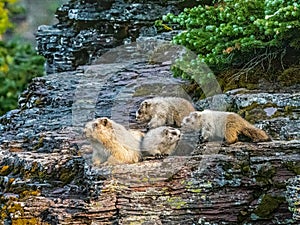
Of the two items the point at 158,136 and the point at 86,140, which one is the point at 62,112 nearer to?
the point at 86,140

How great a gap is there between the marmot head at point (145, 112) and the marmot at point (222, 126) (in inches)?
31.7

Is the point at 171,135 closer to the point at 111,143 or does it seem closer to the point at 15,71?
the point at 111,143

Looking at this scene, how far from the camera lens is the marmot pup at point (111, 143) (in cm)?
615

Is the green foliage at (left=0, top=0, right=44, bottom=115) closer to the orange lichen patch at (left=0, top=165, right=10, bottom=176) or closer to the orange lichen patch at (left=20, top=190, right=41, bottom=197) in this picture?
the orange lichen patch at (left=0, top=165, right=10, bottom=176)

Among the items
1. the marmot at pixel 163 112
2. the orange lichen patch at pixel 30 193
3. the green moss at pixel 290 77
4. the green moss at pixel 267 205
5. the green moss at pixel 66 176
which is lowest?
the green moss at pixel 267 205

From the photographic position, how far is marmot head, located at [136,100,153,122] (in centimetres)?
747

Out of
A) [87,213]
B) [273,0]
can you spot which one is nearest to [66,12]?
[273,0]

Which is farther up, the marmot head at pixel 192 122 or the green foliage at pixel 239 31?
the green foliage at pixel 239 31

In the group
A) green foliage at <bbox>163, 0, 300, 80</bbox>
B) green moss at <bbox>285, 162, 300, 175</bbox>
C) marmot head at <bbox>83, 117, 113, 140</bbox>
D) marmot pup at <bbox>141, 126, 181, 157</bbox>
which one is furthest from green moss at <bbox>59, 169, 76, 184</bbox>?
green foliage at <bbox>163, 0, 300, 80</bbox>

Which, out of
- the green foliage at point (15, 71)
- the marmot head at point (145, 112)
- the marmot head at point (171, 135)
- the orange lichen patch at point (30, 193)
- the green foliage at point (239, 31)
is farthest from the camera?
the green foliage at point (15, 71)

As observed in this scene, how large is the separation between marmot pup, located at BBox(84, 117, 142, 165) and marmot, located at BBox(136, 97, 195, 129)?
0.78m

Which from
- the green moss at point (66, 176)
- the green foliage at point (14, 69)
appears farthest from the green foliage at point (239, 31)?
the green foliage at point (14, 69)

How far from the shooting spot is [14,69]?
17547 millimetres

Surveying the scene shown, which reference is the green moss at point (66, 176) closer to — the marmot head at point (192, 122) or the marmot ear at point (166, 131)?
the marmot ear at point (166, 131)
